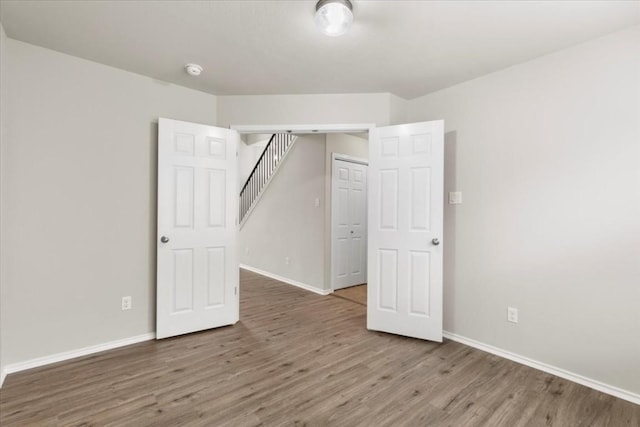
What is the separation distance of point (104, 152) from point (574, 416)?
3.89 m

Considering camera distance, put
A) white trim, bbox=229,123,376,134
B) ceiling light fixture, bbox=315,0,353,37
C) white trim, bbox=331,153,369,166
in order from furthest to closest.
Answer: white trim, bbox=331,153,369,166 → white trim, bbox=229,123,376,134 → ceiling light fixture, bbox=315,0,353,37

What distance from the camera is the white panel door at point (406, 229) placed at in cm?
287

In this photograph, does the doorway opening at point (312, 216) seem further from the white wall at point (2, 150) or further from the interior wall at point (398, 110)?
the white wall at point (2, 150)

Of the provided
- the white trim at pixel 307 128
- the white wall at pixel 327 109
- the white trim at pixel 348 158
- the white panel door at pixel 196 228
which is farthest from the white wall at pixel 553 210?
the white panel door at pixel 196 228

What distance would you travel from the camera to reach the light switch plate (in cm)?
297

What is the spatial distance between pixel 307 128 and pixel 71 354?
288 cm

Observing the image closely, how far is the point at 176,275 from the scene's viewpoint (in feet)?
9.64

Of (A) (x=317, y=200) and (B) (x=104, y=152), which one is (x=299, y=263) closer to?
(A) (x=317, y=200)

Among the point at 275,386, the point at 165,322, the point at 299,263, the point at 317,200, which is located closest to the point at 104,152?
the point at 165,322

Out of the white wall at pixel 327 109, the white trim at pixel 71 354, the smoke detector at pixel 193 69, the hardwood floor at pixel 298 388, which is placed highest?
the smoke detector at pixel 193 69

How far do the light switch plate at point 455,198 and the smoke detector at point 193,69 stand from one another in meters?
2.58

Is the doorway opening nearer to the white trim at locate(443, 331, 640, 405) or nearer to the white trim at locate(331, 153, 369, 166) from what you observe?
the white trim at locate(331, 153, 369, 166)

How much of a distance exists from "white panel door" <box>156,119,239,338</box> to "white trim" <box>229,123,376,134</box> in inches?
6.9

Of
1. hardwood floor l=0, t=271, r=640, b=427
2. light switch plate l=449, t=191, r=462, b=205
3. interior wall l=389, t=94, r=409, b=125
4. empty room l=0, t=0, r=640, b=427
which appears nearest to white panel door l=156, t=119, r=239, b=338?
empty room l=0, t=0, r=640, b=427
